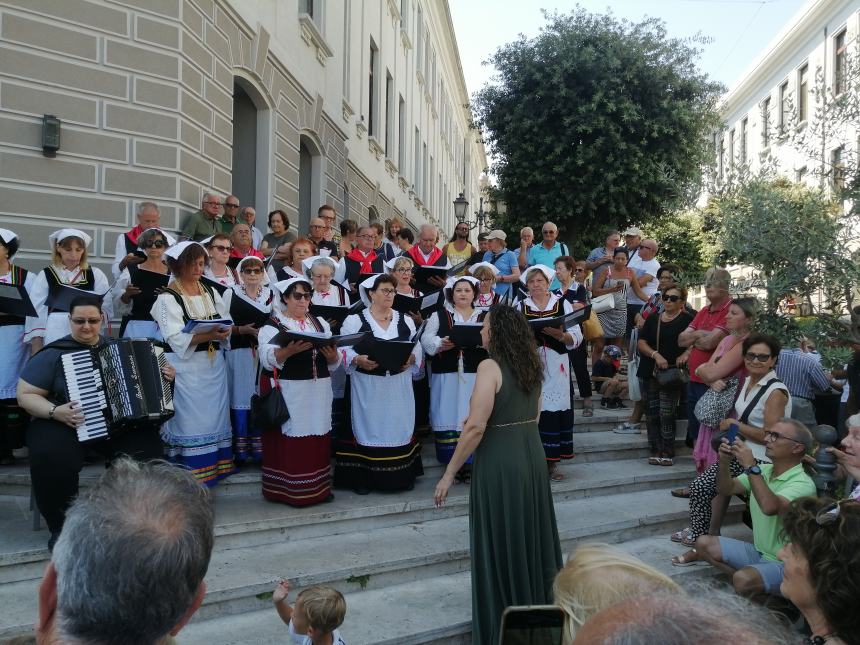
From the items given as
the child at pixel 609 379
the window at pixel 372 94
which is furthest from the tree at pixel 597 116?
the child at pixel 609 379

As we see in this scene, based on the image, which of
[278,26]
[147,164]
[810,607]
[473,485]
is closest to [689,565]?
[473,485]

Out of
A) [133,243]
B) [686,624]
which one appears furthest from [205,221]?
[686,624]

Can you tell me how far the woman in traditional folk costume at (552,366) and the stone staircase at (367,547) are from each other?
14.3 inches

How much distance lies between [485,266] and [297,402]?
9.00 feet

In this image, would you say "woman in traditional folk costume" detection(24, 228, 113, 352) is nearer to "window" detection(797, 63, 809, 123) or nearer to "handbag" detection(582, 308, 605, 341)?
"handbag" detection(582, 308, 605, 341)

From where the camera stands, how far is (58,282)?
593 centimetres

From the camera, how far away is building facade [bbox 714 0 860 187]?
5477 mm

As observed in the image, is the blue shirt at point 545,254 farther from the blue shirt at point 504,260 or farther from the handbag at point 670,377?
the handbag at point 670,377

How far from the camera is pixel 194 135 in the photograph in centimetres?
861

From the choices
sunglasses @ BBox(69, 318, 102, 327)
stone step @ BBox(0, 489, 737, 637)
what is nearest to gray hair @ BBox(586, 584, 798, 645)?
stone step @ BBox(0, 489, 737, 637)

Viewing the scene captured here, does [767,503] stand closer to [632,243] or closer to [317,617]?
[317,617]

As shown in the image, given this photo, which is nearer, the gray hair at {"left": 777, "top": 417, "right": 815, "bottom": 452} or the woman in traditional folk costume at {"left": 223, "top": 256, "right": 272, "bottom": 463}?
the gray hair at {"left": 777, "top": 417, "right": 815, "bottom": 452}

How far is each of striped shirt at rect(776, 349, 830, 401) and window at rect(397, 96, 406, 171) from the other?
1759 centimetres

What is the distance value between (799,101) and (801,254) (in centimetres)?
2413
